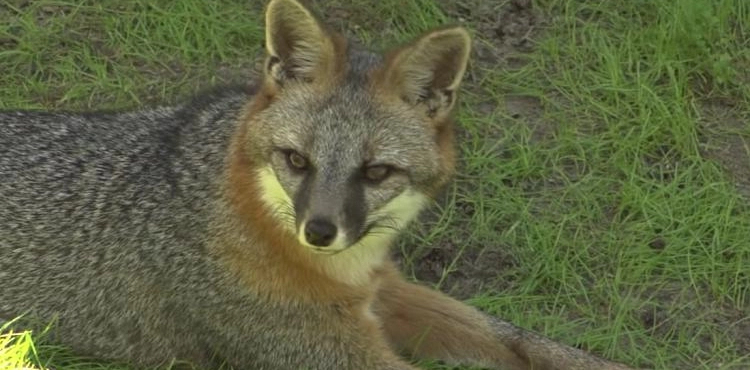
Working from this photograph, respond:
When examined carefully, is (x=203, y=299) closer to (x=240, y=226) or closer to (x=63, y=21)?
(x=240, y=226)

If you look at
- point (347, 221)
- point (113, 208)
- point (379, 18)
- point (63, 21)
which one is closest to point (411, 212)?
point (347, 221)

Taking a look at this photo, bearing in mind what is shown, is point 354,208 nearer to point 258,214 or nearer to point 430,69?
point 258,214

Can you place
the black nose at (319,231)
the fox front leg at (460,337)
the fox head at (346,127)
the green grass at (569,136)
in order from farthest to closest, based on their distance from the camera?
the green grass at (569,136) → the fox front leg at (460,337) → the fox head at (346,127) → the black nose at (319,231)

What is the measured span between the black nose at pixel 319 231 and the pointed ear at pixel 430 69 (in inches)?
22.1

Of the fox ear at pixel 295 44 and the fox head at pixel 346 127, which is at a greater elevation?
the fox ear at pixel 295 44

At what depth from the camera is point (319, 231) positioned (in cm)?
422

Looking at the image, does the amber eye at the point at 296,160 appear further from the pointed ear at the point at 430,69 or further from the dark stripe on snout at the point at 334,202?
the pointed ear at the point at 430,69

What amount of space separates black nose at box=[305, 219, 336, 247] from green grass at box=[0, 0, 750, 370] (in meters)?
1.21

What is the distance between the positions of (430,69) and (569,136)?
1920 millimetres

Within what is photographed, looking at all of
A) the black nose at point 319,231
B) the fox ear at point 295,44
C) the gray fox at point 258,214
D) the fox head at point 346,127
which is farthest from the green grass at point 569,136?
the fox ear at point 295,44

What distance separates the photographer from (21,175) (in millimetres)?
4996

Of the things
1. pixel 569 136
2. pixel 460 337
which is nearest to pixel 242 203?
pixel 460 337

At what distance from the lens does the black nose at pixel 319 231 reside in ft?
13.8

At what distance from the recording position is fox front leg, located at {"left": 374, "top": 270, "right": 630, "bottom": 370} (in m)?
5.21
